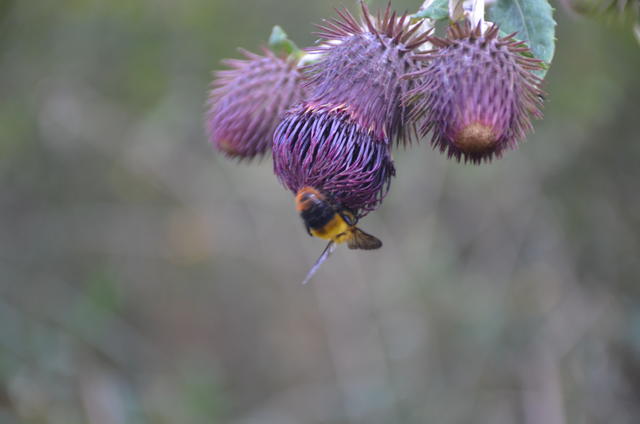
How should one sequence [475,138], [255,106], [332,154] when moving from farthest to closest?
[255,106] → [332,154] → [475,138]

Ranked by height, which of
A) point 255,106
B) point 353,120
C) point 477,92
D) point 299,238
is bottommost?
point 299,238

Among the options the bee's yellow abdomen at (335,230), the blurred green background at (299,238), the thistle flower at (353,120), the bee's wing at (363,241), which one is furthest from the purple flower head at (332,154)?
the blurred green background at (299,238)

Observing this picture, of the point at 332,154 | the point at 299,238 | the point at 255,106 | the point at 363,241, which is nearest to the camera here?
the point at 332,154

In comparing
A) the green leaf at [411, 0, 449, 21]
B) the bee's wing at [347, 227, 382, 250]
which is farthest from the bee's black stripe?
the green leaf at [411, 0, 449, 21]

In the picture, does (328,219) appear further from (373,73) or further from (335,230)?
(373,73)

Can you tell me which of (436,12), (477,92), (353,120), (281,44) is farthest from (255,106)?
(477,92)

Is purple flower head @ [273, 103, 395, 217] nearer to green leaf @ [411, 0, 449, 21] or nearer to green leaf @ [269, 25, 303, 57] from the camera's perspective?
green leaf @ [411, 0, 449, 21]
